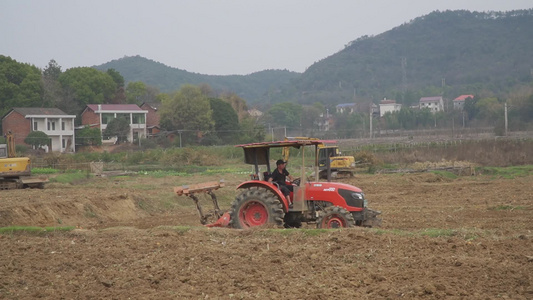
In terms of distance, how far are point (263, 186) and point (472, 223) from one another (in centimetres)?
553

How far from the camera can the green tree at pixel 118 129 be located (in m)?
75.0

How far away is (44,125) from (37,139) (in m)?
4.55

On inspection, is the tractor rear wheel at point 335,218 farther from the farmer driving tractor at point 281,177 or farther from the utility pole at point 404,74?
the utility pole at point 404,74

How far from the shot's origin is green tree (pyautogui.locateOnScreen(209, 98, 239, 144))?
76438mm

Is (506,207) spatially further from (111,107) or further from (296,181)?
(111,107)

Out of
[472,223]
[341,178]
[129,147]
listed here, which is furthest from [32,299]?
[129,147]

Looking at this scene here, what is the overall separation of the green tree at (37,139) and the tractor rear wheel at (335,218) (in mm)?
57733

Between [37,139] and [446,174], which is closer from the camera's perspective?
[446,174]

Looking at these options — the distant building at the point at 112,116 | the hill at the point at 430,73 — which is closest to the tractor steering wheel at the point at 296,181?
the distant building at the point at 112,116

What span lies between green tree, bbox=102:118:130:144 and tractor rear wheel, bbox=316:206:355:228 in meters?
63.2

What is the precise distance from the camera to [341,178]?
39625 mm

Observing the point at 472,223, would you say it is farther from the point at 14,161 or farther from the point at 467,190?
the point at 14,161

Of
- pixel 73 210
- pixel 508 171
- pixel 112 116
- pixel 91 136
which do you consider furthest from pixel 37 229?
pixel 112 116

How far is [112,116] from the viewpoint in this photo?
264 feet
